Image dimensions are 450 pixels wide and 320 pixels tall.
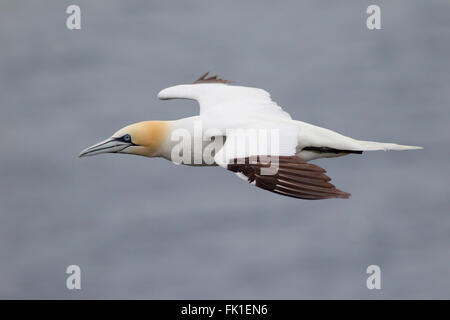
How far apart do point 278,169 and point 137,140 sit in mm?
2755

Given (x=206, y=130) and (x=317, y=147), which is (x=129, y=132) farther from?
(x=317, y=147)

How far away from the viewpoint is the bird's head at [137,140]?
15.6 metres

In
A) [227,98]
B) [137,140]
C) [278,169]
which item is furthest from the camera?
[227,98]

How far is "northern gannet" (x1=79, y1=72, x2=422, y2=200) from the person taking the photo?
13.5 meters

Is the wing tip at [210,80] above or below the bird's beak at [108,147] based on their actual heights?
above

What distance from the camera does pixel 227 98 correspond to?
16.9 metres

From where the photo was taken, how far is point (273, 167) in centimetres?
1363

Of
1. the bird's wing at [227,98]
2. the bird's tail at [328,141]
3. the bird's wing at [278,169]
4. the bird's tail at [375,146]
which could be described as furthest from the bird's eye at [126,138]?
the bird's tail at [375,146]

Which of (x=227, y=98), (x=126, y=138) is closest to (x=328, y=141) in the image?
(x=227, y=98)

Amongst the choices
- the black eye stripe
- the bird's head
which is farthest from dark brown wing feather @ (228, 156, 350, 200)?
the black eye stripe

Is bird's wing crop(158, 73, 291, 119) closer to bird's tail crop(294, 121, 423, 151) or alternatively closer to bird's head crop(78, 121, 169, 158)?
bird's tail crop(294, 121, 423, 151)

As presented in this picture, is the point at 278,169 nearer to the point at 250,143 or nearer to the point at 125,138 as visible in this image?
the point at 250,143

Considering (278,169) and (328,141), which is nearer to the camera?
(278,169)

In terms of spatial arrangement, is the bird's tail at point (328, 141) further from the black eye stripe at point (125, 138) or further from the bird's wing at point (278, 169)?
the black eye stripe at point (125, 138)
